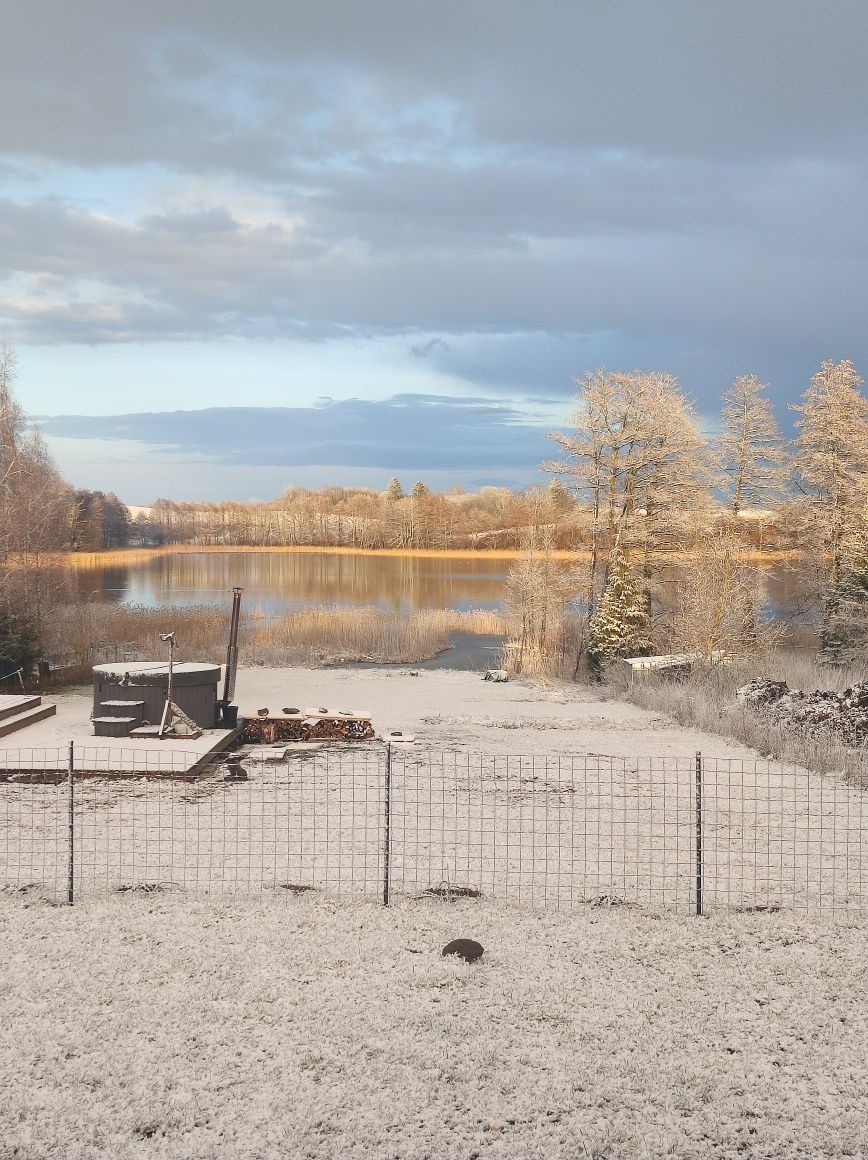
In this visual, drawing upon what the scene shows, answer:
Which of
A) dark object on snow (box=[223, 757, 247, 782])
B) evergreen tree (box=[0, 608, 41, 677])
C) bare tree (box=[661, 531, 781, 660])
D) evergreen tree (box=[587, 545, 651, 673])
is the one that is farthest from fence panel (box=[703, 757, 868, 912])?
evergreen tree (box=[0, 608, 41, 677])

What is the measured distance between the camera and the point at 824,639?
27969 mm

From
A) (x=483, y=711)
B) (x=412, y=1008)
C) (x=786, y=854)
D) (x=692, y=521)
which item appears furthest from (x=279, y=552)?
(x=412, y=1008)

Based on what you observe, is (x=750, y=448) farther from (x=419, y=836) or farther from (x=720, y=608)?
(x=419, y=836)

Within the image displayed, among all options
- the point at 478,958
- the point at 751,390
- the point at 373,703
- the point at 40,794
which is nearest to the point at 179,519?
the point at 751,390

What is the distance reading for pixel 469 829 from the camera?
8852 mm

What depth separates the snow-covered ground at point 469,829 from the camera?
7574 mm

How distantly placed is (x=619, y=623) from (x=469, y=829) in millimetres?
16800

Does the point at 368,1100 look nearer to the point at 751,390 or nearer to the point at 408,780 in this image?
the point at 408,780

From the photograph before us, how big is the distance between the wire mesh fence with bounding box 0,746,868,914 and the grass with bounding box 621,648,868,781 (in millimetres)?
795

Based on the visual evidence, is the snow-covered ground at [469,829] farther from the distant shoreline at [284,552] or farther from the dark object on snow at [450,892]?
the distant shoreline at [284,552]

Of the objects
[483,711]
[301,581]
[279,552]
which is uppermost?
[279,552]

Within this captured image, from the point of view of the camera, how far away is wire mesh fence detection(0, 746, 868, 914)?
7.41 m

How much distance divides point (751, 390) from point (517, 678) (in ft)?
47.0

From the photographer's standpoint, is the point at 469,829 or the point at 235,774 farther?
the point at 235,774
